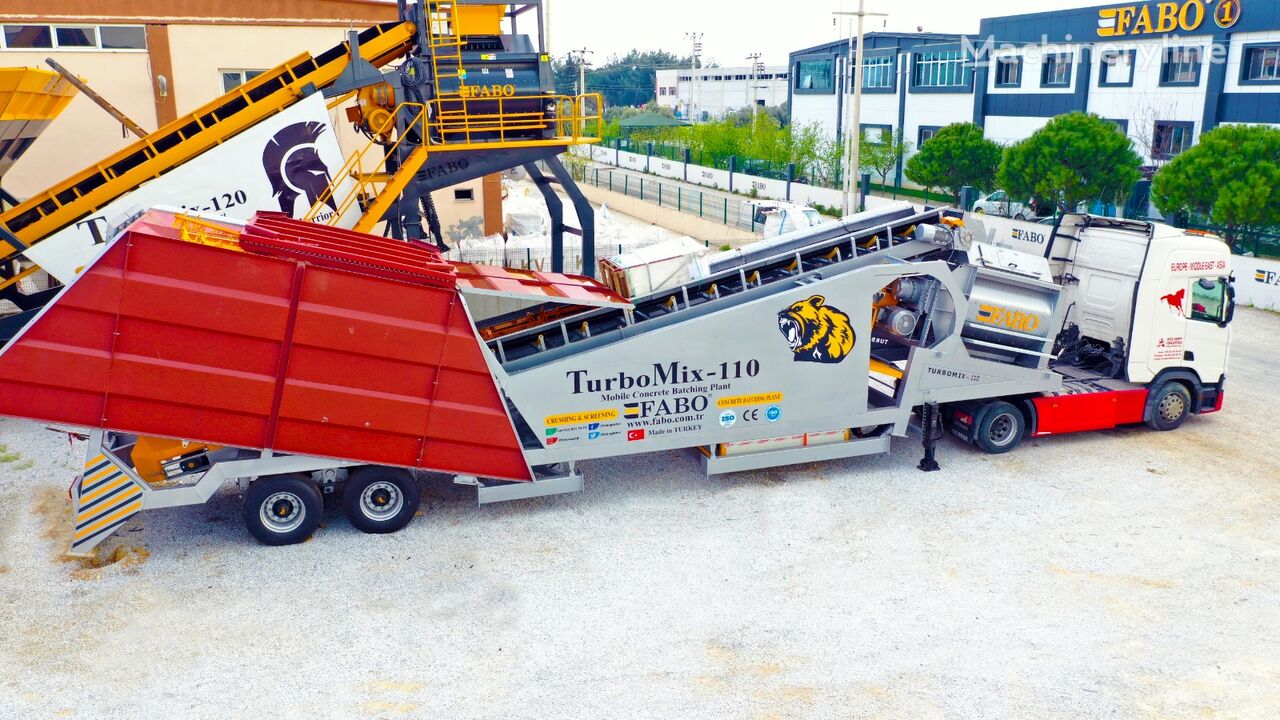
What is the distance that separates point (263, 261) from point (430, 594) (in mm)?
3386

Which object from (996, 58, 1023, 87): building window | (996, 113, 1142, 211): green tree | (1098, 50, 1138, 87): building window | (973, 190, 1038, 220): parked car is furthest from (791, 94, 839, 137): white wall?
(996, 113, 1142, 211): green tree

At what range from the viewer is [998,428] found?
12445 mm

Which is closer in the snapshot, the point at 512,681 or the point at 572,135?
the point at 512,681

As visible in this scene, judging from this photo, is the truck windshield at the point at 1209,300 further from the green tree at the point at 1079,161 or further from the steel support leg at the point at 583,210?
the green tree at the point at 1079,161

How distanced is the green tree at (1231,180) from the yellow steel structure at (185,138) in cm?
1844

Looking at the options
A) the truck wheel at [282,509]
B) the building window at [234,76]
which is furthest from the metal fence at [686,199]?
the truck wheel at [282,509]

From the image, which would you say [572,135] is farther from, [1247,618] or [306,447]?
[1247,618]

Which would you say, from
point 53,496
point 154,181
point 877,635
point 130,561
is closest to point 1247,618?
Result: point 877,635

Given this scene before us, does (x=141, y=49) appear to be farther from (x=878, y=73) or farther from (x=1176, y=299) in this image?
(x=878, y=73)

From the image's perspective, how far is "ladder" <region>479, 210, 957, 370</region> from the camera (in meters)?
10.8

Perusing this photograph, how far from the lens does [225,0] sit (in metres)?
20.3

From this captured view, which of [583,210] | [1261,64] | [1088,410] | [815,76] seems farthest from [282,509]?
[815,76]

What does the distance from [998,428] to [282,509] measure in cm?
854

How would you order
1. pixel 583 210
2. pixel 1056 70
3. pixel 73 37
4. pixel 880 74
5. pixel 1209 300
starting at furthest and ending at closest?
pixel 880 74 < pixel 1056 70 < pixel 73 37 < pixel 583 210 < pixel 1209 300
